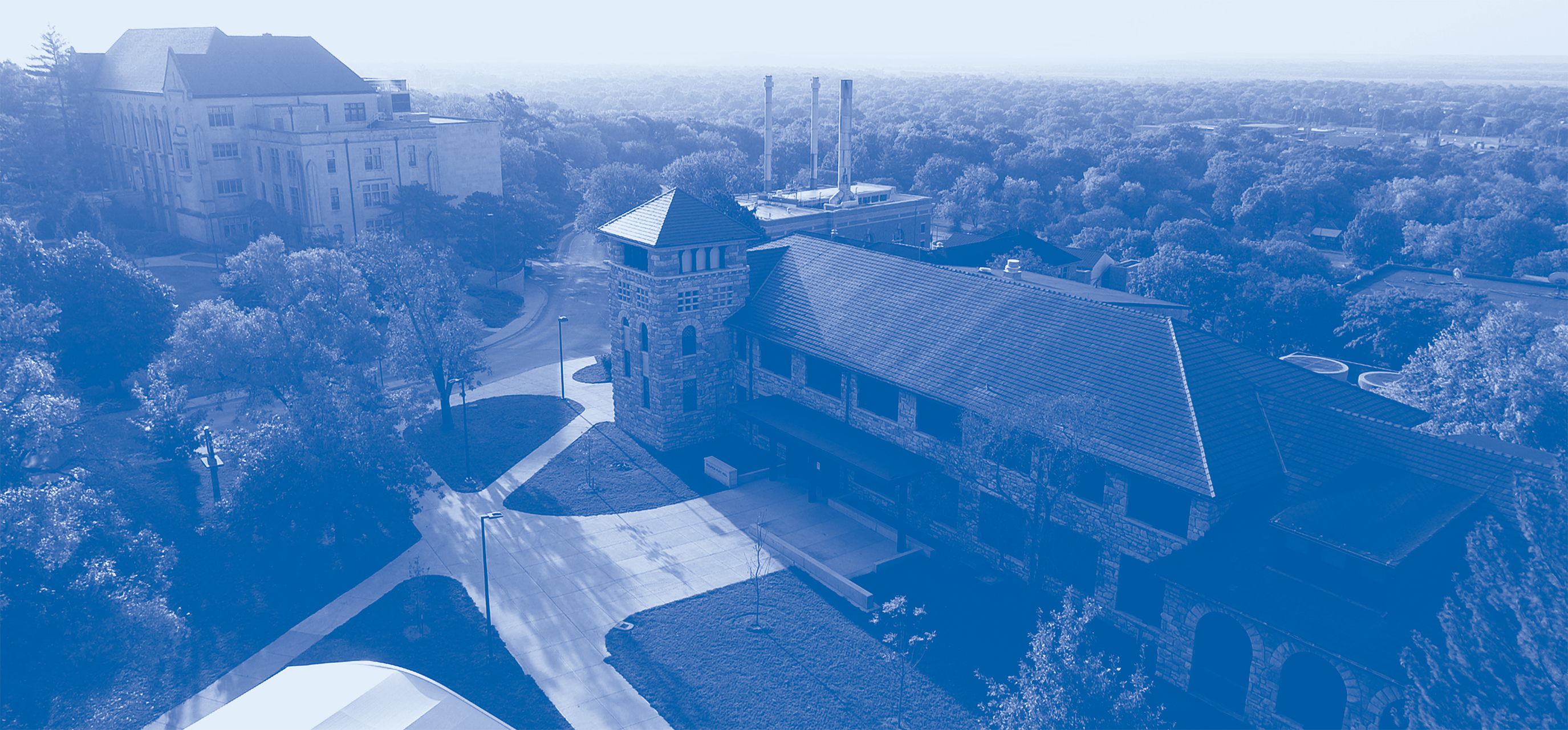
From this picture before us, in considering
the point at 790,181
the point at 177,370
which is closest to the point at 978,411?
the point at 177,370

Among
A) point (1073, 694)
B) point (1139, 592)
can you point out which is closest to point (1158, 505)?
point (1139, 592)

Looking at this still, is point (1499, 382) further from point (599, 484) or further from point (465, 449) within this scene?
point (465, 449)

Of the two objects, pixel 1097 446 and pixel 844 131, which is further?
pixel 844 131

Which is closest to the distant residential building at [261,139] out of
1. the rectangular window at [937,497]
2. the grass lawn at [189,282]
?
the grass lawn at [189,282]

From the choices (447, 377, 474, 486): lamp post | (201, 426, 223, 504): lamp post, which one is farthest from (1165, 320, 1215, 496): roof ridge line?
(201, 426, 223, 504): lamp post

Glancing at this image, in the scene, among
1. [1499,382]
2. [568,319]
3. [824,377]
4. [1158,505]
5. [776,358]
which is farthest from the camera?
[568,319]

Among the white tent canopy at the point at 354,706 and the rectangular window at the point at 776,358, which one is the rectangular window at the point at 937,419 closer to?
the rectangular window at the point at 776,358

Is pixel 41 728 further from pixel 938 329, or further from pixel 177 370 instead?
pixel 938 329
